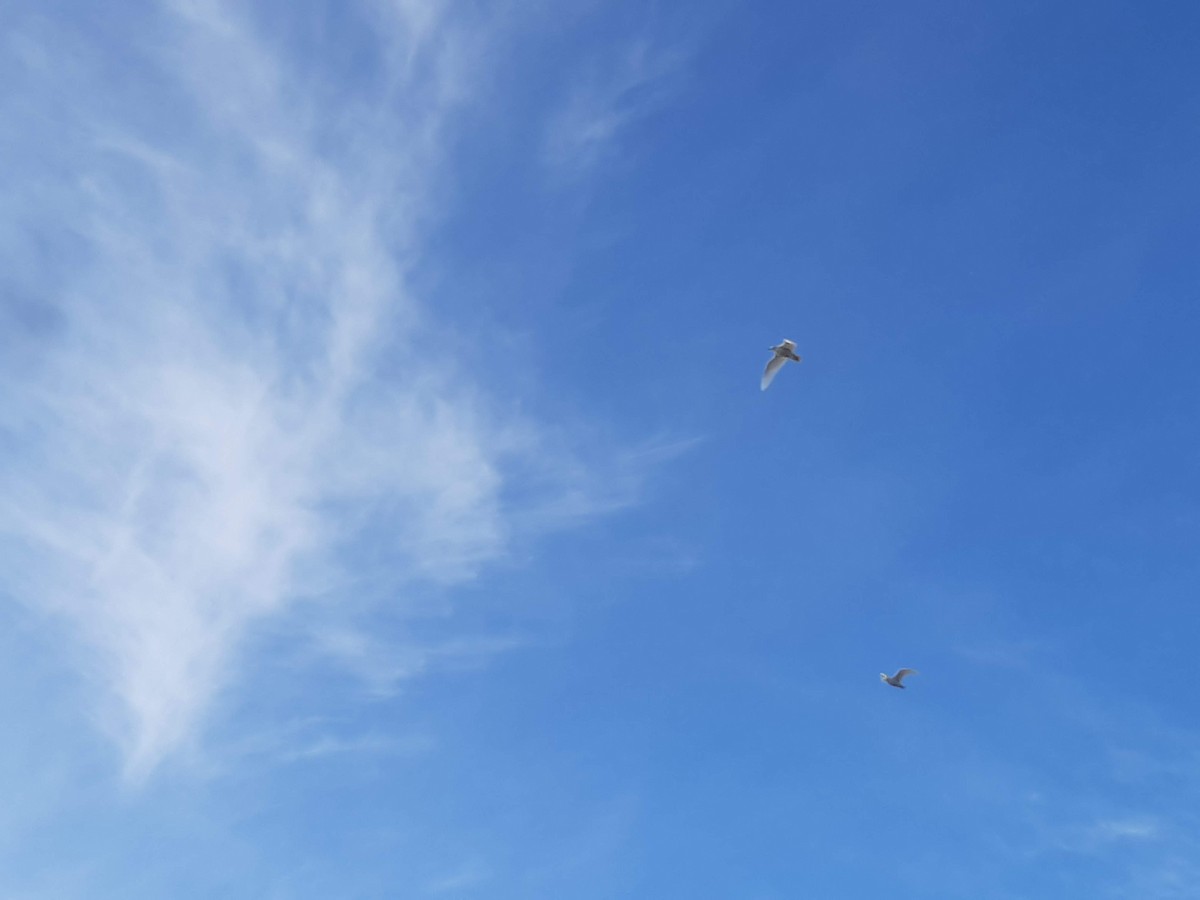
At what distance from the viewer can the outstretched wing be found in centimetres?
10419

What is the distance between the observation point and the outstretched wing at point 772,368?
342 ft

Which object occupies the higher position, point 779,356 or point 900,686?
point 779,356

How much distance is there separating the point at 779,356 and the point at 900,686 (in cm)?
3615

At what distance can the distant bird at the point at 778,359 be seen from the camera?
103500mm

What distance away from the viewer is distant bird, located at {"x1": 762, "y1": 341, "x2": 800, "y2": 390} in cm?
10350

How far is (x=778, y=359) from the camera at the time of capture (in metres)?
104

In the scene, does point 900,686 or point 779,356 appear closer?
point 779,356

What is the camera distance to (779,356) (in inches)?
4102

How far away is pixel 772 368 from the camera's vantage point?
104688 mm

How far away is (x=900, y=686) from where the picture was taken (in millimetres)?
115250

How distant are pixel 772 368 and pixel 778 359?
964 mm
